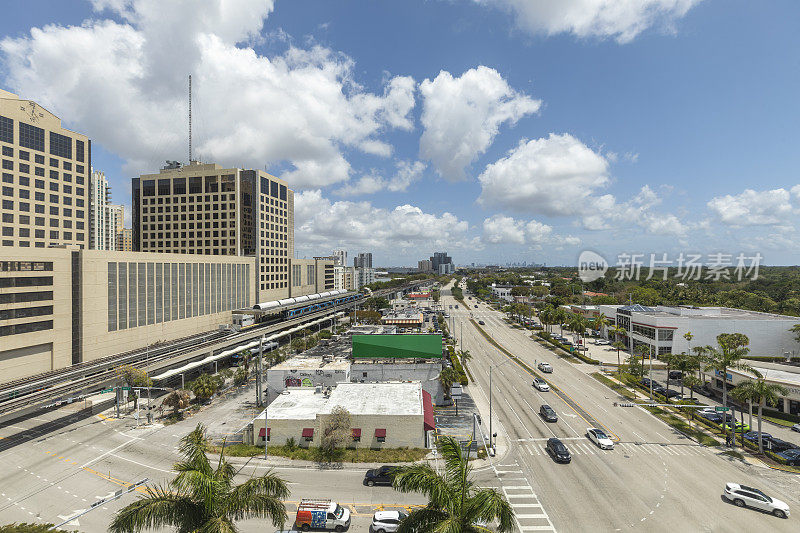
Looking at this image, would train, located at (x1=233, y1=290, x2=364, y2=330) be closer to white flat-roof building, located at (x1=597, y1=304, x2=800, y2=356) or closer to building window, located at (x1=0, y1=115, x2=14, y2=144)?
building window, located at (x1=0, y1=115, x2=14, y2=144)

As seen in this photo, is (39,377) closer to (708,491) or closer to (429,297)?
(708,491)

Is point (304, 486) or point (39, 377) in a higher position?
point (39, 377)

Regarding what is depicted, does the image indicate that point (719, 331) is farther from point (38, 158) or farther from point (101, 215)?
point (101, 215)

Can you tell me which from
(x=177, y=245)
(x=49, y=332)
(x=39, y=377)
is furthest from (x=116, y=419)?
(x=177, y=245)

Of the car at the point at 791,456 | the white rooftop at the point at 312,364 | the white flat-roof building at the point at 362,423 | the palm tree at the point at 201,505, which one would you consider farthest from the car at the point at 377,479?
the car at the point at 791,456

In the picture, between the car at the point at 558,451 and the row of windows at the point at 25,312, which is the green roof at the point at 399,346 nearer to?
the car at the point at 558,451

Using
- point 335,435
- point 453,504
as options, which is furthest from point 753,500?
point 335,435
